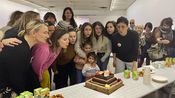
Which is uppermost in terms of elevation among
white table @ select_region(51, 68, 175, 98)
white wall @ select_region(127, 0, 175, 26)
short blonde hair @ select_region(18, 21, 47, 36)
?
white wall @ select_region(127, 0, 175, 26)

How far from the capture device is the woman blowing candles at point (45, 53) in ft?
5.84

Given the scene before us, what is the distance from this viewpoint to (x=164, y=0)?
518 cm

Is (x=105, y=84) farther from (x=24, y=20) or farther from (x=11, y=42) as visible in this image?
(x=24, y=20)

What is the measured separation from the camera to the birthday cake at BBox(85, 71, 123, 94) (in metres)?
1.66

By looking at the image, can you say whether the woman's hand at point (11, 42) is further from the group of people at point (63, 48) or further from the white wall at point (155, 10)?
the white wall at point (155, 10)

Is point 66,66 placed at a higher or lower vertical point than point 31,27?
lower

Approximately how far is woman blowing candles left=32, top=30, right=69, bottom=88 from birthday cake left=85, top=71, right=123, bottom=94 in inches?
19.7

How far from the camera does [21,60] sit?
5.04ft

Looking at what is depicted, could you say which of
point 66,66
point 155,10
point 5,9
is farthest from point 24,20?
point 5,9

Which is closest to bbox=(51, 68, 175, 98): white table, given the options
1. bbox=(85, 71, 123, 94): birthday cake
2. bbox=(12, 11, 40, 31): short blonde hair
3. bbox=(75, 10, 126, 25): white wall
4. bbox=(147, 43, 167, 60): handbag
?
bbox=(85, 71, 123, 94): birthday cake

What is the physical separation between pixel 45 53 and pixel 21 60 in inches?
12.0

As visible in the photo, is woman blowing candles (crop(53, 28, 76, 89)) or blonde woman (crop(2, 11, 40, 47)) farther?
woman blowing candles (crop(53, 28, 76, 89))

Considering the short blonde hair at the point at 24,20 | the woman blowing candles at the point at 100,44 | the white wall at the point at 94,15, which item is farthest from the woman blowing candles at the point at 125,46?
the white wall at the point at 94,15

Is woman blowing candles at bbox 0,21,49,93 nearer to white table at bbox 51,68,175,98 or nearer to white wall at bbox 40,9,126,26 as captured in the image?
white table at bbox 51,68,175,98
